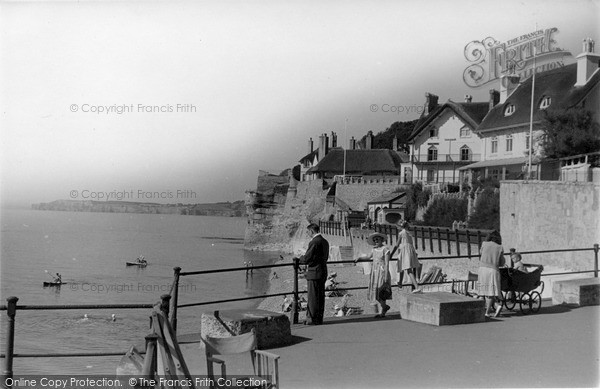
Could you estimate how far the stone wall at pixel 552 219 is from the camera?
20.9 m

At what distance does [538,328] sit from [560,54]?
1736cm

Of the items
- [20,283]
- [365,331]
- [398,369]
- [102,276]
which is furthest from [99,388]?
[102,276]

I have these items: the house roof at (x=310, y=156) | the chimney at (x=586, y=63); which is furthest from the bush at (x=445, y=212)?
the house roof at (x=310, y=156)

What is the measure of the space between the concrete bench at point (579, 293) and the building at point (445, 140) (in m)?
33.2

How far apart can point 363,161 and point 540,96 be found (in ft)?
157

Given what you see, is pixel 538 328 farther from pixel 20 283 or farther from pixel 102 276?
pixel 102 276

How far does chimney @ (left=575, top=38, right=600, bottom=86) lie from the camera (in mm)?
27703

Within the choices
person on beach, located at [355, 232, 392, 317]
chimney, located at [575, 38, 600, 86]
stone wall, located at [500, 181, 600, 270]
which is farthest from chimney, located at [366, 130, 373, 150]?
person on beach, located at [355, 232, 392, 317]

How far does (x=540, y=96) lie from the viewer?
114 feet

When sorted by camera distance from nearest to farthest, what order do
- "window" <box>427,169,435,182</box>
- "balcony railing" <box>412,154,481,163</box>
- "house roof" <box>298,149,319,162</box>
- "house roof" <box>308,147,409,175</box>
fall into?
1. "balcony railing" <box>412,154,481,163</box>
2. "window" <box>427,169,435,182</box>
3. "house roof" <box>308,147,409,175</box>
4. "house roof" <box>298,149,319,162</box>

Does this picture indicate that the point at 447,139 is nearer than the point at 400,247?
No

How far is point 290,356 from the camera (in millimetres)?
7438

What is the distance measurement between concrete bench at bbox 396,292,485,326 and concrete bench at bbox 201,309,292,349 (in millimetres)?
2355

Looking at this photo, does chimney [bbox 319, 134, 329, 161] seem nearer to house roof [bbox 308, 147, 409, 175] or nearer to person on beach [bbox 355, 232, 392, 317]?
house roof [bbox 308, 147, 409, 175]
